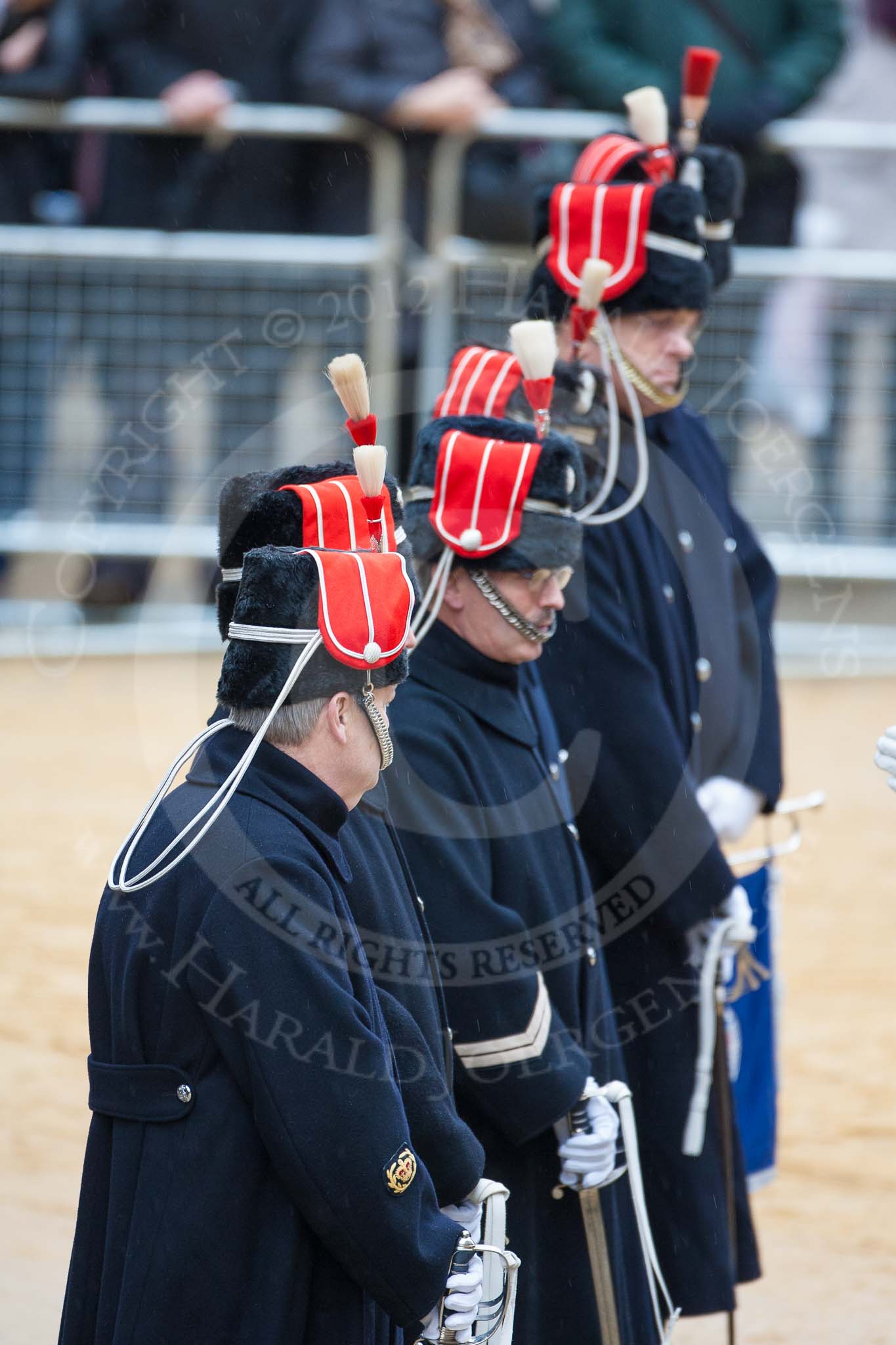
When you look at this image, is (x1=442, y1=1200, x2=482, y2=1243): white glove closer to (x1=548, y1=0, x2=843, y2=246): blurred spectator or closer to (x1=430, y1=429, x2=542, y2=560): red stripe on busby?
(x1=430, y1=429, x2=542, y2=560): red stripe on busby

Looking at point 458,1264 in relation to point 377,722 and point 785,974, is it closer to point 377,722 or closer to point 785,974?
point 377,722

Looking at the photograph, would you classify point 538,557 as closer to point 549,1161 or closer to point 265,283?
point 549,1161

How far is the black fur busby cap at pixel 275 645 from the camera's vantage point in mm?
2314

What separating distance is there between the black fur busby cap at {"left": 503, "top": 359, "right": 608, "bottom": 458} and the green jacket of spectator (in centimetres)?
427

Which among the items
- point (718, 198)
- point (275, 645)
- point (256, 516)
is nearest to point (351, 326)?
point (718, 198)

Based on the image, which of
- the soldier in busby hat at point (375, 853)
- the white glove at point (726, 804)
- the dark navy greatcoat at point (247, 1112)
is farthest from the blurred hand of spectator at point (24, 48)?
the dark navy greatcoat at point (247, 1112)

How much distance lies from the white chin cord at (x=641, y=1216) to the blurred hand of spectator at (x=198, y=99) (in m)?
5.82

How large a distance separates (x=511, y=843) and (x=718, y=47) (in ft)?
18.0

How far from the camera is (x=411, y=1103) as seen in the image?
248cm

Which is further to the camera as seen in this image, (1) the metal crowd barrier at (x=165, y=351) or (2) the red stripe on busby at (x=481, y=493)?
(1) the metal crowd barrier at (x=165, y=351)

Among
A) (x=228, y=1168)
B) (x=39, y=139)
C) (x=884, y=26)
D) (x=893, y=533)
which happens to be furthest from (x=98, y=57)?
(x=228, y=1168)

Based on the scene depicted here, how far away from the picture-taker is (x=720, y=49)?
7695 mm

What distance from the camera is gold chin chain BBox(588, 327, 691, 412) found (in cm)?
385

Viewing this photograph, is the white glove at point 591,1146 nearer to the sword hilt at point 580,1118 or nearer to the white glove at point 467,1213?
the sword hilt at point 580,1118
